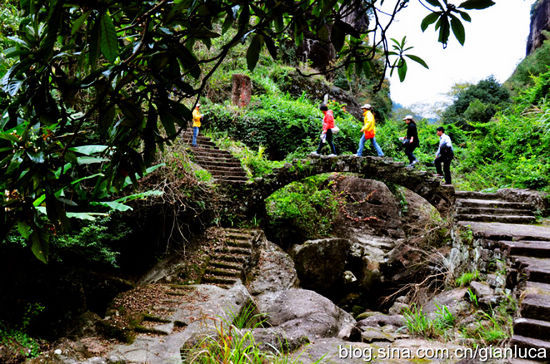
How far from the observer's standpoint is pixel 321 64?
19750 millimetres

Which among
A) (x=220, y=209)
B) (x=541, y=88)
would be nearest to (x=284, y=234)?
(x=220, y=209)

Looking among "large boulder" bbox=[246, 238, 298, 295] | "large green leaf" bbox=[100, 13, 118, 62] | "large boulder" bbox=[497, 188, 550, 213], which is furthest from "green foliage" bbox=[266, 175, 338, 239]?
"large green leaf" bbox=[100, 13, 118, 62]

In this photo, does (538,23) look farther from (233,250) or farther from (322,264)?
(233,250)

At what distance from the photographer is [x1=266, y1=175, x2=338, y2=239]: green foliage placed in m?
9.37

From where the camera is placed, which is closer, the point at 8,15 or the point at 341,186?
the point at 8,15

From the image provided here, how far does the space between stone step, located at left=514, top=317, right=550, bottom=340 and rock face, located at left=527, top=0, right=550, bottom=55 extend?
20.8 meters

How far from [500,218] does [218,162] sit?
6872 millimetres

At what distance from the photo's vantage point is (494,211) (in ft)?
23.9

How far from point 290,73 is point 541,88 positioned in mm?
10483

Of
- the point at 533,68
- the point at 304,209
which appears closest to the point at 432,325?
the point at 304,209

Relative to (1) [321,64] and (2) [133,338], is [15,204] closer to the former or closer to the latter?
(2) [133,338]

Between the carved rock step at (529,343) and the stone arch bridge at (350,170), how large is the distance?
5.37 metres

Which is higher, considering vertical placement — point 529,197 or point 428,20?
point 428,20

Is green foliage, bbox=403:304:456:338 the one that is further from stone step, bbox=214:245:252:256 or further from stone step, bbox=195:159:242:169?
stone step, bbox=195:159:242:169
